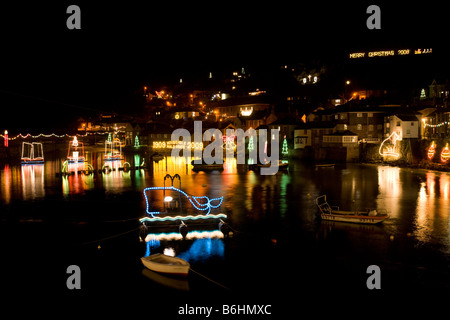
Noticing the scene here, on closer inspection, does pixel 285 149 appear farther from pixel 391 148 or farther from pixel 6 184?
pixel 6 184

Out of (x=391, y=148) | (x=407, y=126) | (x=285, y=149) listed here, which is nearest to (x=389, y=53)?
(x=407, y=126)

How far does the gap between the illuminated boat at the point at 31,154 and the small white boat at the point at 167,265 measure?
37.3 meters

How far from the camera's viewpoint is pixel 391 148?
1565 inches

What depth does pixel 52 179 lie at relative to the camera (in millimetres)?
30781

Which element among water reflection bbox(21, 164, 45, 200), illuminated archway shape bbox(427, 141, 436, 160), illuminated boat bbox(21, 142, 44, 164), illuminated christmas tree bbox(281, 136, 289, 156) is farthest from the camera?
illuminated christmas tree bbox(281, 136, 289, 156)

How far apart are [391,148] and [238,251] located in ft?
105

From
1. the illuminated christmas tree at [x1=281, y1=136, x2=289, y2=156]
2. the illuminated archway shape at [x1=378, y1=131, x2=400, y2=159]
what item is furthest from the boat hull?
the illuminated christmas tree at [x1=281, y1=136, x2=289, y2=156]

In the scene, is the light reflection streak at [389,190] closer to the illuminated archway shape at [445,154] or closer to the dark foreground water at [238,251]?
the dark foreground water at [238,251]

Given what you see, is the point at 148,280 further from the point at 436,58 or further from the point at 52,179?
the point at 436,58

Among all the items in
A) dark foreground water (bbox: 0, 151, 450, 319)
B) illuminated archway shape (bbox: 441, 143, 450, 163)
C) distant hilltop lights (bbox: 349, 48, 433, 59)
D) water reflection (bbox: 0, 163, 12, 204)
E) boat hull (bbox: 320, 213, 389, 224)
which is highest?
distant hilltop lights (bbox: 349, 48, 433, 59)

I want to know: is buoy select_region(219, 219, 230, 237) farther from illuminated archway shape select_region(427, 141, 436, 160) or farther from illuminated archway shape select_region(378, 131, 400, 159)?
illuminated archway shape select_region(378, 131, 400, 159)

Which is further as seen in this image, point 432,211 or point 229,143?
point 229,143

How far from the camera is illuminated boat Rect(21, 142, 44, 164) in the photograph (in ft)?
146

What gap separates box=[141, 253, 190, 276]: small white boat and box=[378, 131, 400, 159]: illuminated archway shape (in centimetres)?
3344
